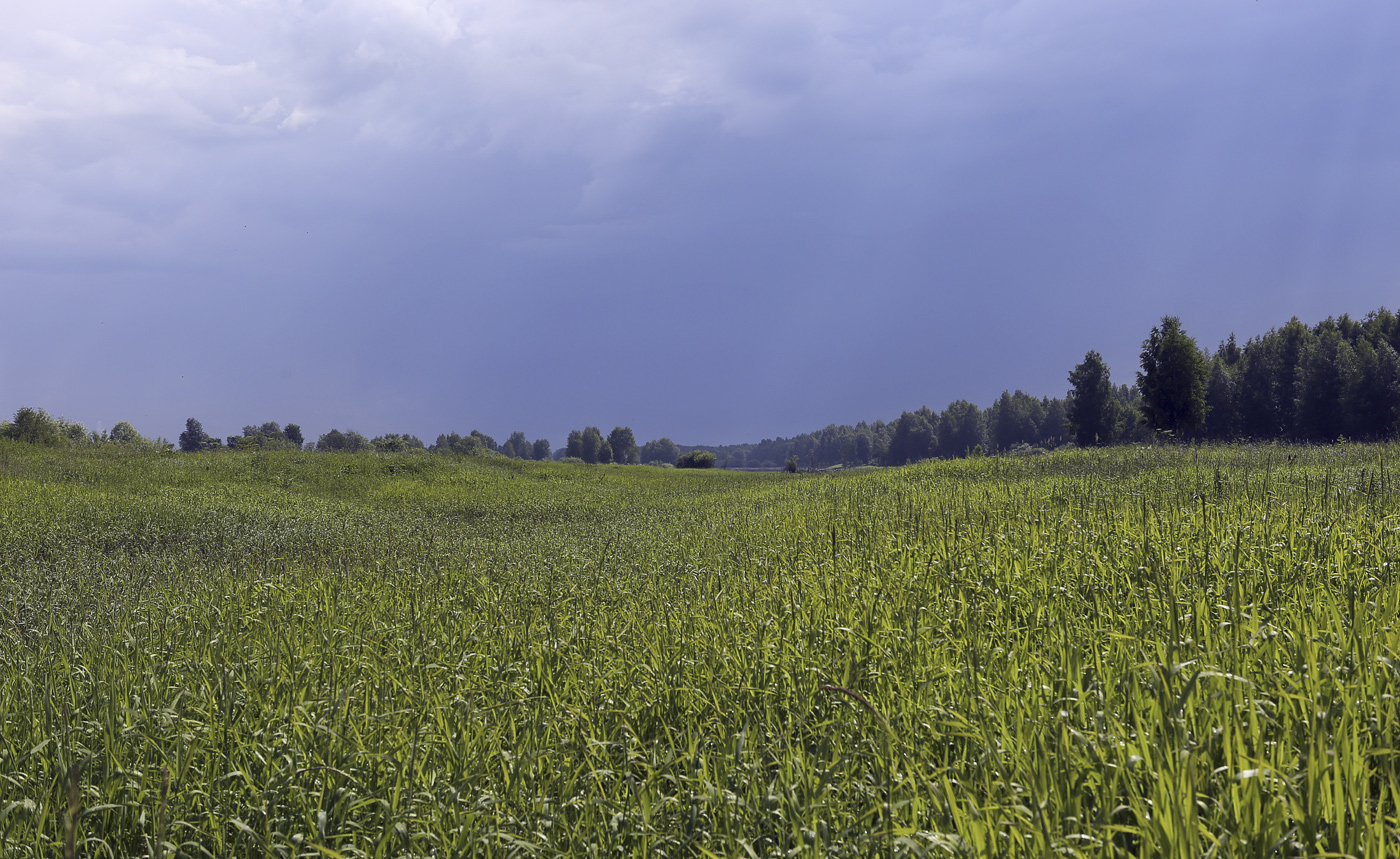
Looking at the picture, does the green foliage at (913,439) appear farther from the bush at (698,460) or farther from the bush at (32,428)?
the bush at (32,428)

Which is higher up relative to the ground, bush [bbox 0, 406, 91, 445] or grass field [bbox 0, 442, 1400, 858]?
bush [bbox 0, 406, 91, 445]

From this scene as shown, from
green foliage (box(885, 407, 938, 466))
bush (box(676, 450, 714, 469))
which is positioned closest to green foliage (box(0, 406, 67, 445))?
Result: bush (box(676, 450, 714, 469))

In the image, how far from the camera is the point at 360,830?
2438 millimetres

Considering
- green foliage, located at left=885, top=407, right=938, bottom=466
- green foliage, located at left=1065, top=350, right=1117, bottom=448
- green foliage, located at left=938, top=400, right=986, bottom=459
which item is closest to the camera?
green foliage, located at left=1065, top=350, right=1117, bottom=448

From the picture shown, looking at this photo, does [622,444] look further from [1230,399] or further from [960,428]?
[1230,399]

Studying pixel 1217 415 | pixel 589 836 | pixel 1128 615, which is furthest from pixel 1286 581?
pixel 1217 415

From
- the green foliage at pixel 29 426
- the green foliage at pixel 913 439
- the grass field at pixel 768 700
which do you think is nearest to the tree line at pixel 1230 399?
the green foliage at pixel 29 426

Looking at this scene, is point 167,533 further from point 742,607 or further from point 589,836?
point 589,836

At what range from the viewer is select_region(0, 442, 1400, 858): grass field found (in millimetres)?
1997

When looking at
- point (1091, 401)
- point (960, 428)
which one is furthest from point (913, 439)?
point (1091, 401)

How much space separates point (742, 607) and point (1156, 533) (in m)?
3.43

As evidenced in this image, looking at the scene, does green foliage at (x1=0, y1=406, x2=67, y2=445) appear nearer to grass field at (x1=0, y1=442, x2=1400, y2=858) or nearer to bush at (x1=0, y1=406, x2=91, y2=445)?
bush at (x1=0, y1=406, x2=91, y2=445)

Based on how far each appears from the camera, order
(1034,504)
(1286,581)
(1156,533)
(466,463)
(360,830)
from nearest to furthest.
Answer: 1. (360,830)
2. (1286,581)
3. (1156,533)
4. (1034,504)
5. (466,463)

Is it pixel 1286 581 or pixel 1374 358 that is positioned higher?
pixel 1374 358
